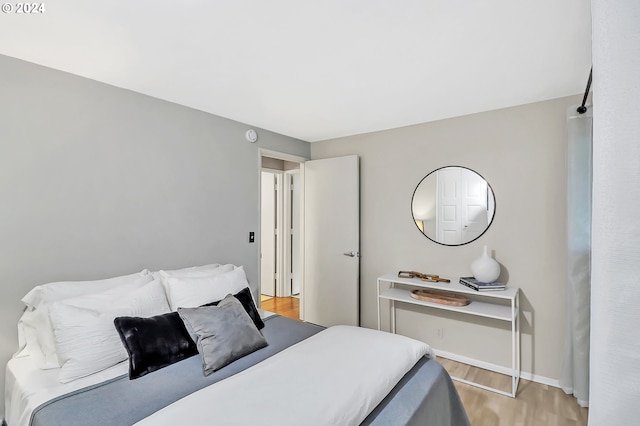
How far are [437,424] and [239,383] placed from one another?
3.45 ft

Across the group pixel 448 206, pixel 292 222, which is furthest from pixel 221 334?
pixel 292 222

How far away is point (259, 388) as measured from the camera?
1368 millimetres

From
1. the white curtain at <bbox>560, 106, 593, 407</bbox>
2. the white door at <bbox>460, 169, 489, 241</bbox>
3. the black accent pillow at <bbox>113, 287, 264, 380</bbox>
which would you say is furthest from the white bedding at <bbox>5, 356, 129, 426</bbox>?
the white curtain at <bbox>560, 106, 593, 407</bbox>

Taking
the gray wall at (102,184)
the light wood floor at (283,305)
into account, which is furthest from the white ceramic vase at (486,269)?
the light wood floor at (283,305)

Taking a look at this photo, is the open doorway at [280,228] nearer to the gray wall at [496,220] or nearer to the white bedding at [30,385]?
the gray wall at [496,220]

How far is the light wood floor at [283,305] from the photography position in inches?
177

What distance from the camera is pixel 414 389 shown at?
5.29ft

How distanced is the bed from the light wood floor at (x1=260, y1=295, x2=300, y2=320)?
99.1 inches

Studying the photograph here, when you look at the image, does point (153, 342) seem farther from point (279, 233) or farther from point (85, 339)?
point (279, 233)

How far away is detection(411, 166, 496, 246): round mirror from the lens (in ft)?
9.69

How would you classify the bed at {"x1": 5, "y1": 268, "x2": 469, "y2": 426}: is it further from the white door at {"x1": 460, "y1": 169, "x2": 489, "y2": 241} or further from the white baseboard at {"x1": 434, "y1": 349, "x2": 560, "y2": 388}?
the white door at {"x1": 460, "y1": 169, "x2": 489, "y2": 241}

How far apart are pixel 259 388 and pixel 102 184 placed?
1.92 metres

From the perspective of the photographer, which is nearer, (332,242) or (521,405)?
(521,405)

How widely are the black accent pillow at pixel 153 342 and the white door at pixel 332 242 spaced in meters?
2.15
